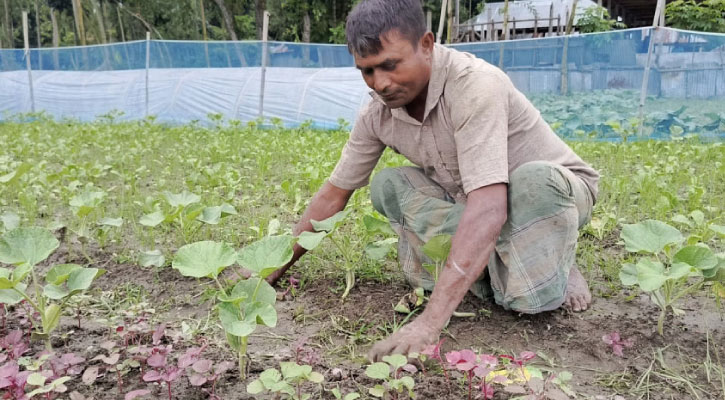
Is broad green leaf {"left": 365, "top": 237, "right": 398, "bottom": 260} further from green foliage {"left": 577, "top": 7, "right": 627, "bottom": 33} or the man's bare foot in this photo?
green foliage {"left": 577, "top": 7, "right": 627, "bottom": 33}

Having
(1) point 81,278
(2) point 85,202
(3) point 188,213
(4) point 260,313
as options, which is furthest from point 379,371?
(2) point 85,202

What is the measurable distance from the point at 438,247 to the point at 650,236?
2.07ft

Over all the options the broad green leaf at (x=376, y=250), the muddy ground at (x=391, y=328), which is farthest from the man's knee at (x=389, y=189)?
the muddy ground at (x=391, y=328)

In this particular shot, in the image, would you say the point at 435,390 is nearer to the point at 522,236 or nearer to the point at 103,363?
the point at 522,236

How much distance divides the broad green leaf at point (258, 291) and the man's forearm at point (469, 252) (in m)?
0.39

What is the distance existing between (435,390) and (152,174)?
12.4ft

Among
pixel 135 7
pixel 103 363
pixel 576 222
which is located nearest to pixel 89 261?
pixel 103 363

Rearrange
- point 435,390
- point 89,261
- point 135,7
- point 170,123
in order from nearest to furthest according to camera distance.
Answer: point 435,390, point 89,261, point 170,123, point 135,7

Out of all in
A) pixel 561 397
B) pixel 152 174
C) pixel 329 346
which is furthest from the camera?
pixel 152 174

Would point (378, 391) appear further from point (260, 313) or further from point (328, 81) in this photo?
point (328, 81)

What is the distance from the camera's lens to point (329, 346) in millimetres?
1756

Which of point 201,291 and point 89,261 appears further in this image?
point 89,261

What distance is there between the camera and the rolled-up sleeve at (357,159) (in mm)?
2168

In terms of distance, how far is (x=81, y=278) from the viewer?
5.24ft
